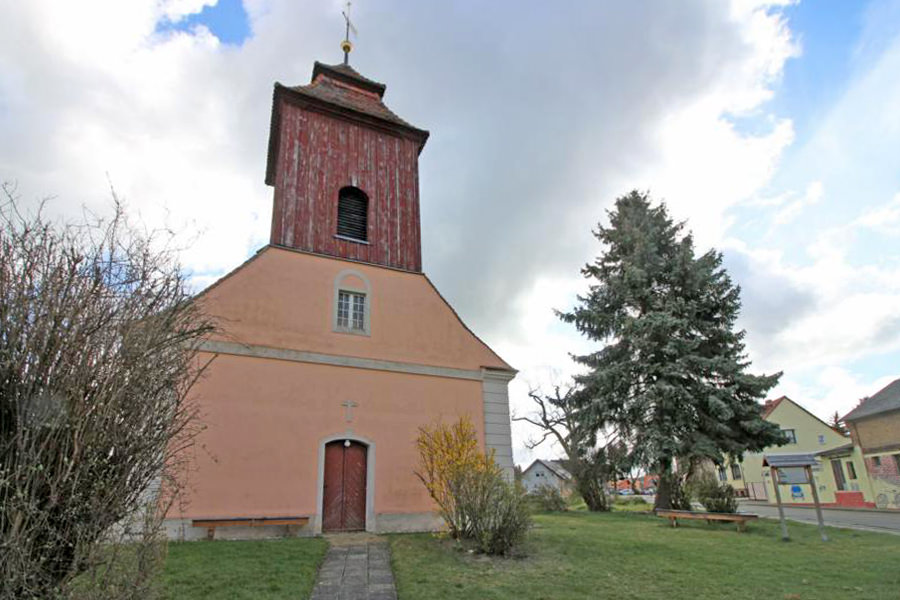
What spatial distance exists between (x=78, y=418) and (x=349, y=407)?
872 cm

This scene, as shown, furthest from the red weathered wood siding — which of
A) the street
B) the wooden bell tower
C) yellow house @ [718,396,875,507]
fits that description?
yellow house @ [718,396,875,507]

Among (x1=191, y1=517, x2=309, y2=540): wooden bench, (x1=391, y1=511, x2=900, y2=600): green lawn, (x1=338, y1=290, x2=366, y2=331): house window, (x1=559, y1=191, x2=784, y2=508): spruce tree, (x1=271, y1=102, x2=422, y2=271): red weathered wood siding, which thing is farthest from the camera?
(x1=559, y1=191, x2=784, y2=508): spruce tree

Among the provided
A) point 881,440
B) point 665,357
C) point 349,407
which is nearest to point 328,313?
point 349,407

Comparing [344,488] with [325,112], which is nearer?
[344,488]

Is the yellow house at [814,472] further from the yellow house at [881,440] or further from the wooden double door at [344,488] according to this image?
the wooden double door at [344,488]

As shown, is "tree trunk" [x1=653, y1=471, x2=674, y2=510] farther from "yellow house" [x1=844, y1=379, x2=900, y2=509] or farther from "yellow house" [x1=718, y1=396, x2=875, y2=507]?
"yellow house" [x1=844, y1=379, x2=900, y2=509]

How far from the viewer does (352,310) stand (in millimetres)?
13289

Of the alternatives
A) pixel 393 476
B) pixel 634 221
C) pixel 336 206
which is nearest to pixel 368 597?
pixel 393 476

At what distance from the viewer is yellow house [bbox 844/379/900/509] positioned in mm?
28156

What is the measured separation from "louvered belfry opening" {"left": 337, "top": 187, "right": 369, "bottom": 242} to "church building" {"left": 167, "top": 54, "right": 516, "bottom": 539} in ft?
0.13

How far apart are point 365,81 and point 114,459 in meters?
16.2

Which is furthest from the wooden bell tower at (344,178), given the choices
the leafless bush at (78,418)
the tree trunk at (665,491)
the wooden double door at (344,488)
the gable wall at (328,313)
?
the tree trunk at (665,491)

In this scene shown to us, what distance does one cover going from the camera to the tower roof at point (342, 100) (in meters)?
14.7

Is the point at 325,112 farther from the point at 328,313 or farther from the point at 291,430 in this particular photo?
the point at 291,430
